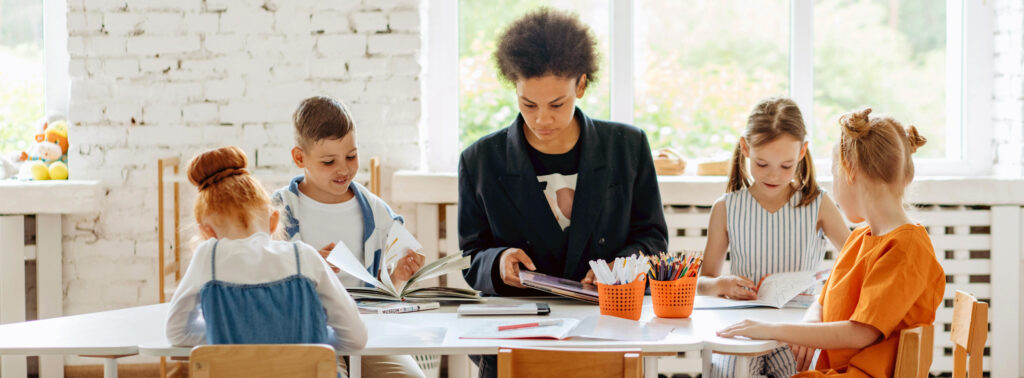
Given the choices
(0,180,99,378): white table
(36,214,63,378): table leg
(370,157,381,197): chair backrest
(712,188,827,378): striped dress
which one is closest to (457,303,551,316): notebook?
(712,188,827,378): striped dress

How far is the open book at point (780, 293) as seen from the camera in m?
2.02

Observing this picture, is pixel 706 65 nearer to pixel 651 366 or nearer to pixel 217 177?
pixel 651 366

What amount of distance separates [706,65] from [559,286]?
1.96 m

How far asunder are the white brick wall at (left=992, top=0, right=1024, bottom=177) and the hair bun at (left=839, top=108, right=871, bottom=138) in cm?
198

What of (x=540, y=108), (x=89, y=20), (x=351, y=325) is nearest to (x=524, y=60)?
(x=540, y=108)

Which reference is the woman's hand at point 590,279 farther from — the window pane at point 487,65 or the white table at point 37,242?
the white table at point 37,242

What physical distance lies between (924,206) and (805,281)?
1536 mm

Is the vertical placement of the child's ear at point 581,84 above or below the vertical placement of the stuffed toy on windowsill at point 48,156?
above

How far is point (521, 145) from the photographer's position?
221 cm

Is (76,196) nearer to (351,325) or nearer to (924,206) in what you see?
(351,325)

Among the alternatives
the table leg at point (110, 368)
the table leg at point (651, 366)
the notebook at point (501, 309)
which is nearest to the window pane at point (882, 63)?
the notebook at point (501, 309)

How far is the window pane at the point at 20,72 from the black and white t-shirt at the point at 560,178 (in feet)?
7.62

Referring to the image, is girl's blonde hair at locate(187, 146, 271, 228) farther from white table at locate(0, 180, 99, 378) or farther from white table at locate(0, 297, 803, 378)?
white table at locate(0, 180, 99, 378)

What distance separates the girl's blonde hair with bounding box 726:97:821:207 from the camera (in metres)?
2.30
